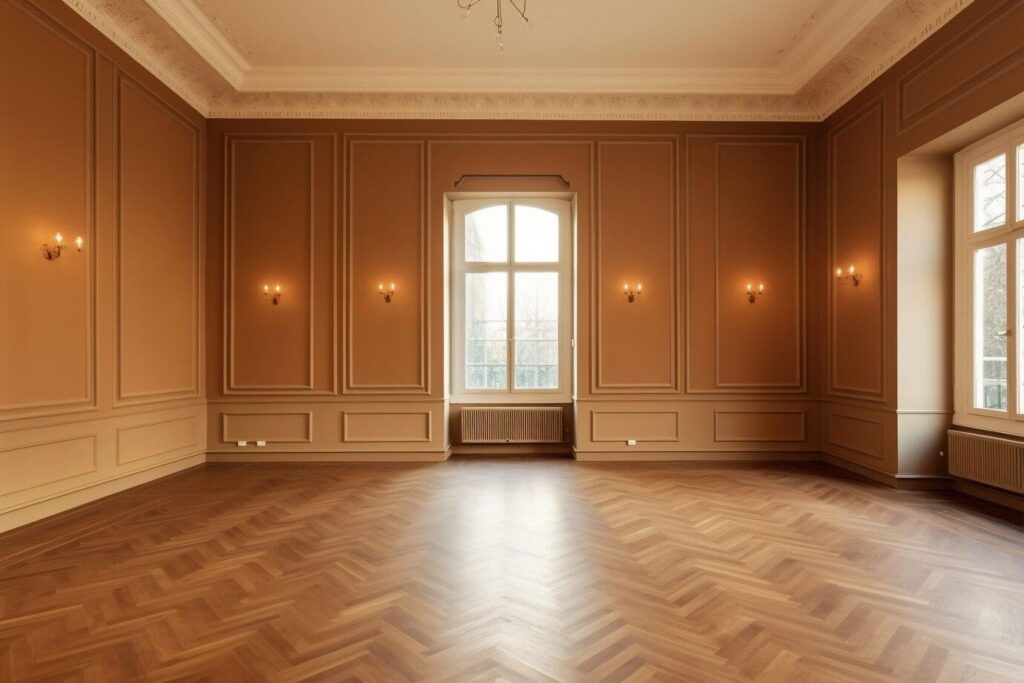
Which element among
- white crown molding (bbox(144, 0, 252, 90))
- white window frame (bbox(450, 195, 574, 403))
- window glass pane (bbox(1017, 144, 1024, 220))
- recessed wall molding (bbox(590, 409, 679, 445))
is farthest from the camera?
white window frame (bbox(450, 195, 574, 403))

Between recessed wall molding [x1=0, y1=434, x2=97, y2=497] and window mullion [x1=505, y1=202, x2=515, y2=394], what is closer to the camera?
recessed wall molding [x1=0, y1=434, x2=97, y2=497]

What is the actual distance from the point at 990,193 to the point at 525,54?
4.51 m

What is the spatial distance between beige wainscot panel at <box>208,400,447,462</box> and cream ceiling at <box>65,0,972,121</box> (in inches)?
137

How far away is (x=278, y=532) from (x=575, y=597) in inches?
88.6

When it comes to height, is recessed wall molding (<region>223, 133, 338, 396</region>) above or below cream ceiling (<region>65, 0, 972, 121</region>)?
below

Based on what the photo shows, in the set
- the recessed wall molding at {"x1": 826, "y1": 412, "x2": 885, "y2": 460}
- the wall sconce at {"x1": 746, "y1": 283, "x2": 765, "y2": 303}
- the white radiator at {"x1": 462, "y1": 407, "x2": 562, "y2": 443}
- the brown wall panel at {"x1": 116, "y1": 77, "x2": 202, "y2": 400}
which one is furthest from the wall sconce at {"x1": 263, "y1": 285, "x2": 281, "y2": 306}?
the recessed wall molding at {"x1": 826, "y1": 412, "x2": 885, "y2": 460}

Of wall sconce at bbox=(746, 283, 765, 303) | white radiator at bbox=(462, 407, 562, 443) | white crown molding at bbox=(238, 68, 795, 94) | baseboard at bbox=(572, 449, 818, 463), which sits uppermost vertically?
white crown molding at bbox=(238, 68, 795, 94)

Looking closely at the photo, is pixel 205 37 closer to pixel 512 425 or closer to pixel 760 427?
pixel 512 425

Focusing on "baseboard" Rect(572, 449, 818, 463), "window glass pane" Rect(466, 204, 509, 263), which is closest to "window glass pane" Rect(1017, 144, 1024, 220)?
"baseboard" Rect(572, 449, 818, 463)

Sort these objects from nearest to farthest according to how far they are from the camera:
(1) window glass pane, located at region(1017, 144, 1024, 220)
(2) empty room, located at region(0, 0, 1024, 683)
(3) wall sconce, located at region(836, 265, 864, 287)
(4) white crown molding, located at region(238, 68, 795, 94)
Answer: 1. (2) empty room, located at region(0, 0, 1024, 683)
2. (1) window glass pane, located at region(1017, 144, 1024, 220)
3. (3) wall sconce, located at region(836, 265, 864, 287)
4. (4) white crown molding, located at region(238, 68, 795, 94)

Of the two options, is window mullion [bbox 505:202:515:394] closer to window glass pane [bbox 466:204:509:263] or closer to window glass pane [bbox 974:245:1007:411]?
window glass pane [bbox 466:204:509:263]

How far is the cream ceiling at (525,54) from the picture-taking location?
499 cm

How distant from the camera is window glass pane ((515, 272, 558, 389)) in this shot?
6.94m

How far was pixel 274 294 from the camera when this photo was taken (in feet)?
20.9
